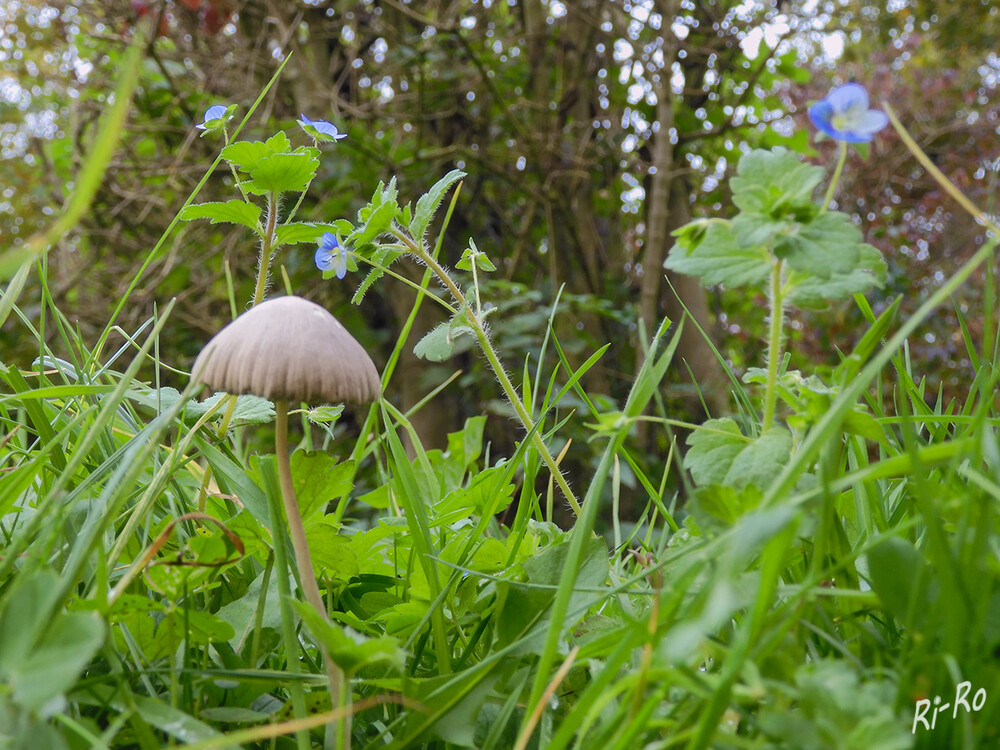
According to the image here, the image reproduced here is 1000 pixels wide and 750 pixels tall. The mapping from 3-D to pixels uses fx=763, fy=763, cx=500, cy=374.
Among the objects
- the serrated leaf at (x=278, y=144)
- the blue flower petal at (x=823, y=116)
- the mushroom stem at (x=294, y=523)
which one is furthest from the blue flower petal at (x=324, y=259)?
the blue flower petal at (x=823, y=116)

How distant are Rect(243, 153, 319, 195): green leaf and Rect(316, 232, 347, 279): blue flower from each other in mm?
65

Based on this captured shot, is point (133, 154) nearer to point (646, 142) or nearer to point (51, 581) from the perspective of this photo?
point (646, 142)

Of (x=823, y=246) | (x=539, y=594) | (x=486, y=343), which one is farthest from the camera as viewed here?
(x=486, y=343)

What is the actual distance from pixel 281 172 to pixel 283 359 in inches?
9.3

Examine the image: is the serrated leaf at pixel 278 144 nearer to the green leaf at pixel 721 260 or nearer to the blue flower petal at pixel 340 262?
the blue flower petal at pixel 340 262

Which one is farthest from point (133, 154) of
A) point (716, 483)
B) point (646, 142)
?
point (716, 483)

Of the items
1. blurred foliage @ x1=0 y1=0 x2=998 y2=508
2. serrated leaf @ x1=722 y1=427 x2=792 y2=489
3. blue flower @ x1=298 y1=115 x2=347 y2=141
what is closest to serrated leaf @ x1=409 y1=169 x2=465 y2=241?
blue flower @ x1=298 y1=115 x2=347 y2=141

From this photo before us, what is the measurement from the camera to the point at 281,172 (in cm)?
69

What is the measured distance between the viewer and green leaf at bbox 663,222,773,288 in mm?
537

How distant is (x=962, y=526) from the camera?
0.43 metres

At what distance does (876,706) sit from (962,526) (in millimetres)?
113

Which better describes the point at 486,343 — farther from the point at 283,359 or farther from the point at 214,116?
the point at 214,116

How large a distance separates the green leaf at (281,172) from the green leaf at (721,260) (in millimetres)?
338

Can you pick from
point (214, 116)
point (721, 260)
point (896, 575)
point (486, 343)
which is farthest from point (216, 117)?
point (896, 575)
